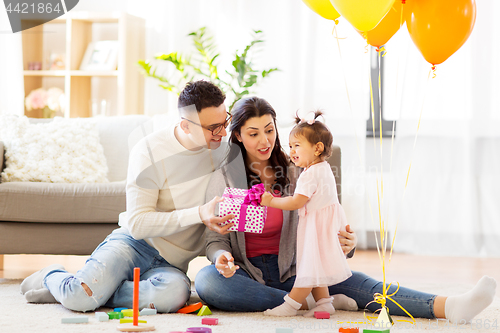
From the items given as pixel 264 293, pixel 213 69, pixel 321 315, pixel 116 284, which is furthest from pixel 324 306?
pixel 213 69

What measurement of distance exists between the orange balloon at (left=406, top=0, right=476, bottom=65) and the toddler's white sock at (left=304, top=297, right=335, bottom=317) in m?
0.84

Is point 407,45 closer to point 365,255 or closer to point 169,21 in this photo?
point 365,255

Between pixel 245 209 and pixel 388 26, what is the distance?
2.45ft

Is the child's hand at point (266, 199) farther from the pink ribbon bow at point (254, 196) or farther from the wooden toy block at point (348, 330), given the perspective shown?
the wooden toy block at point (348, 330)

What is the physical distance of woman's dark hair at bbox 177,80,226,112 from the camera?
1596 millimetres

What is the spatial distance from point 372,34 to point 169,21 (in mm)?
2267

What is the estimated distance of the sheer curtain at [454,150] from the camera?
123 inches

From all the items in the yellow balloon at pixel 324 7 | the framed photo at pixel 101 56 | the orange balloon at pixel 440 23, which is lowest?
the orange balloon at pixel 440 23

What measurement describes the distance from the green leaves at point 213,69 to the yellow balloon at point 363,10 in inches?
64.5

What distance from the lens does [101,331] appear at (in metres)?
1.30

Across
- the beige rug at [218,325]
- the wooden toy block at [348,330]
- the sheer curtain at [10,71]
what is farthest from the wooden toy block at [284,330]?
the sheer curtain at [10,71]

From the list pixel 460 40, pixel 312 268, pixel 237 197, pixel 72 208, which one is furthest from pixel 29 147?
pixel 460 40

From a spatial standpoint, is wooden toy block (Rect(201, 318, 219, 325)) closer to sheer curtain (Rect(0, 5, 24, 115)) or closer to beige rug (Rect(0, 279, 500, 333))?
beige rug (Rect(0, 279, 500, 333))

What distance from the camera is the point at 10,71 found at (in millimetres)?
3695
